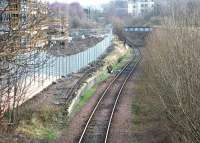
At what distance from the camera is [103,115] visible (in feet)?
82.2

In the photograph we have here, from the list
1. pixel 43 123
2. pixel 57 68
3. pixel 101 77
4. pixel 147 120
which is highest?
pixel 57 68

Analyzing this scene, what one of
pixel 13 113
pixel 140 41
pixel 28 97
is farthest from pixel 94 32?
pixel 13 113

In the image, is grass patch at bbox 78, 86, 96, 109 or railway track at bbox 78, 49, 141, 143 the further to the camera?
grass patch at bbox 78, 86, 96, 109

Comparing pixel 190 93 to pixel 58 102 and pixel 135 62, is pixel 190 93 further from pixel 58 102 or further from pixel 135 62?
pixel 135 62

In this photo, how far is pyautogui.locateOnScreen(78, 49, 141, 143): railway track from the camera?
20.5 m

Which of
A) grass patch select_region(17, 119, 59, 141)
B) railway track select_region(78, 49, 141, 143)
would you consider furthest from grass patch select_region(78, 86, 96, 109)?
grass patch select_region(17, 119, 59, 141)

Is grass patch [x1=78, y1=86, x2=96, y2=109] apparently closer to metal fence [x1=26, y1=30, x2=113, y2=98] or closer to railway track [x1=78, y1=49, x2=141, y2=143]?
railway track [x1=78, y1=49, x2=141, y2=143]

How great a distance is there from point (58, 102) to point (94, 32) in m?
63.0

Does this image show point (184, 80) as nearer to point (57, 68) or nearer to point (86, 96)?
point (86, 96)

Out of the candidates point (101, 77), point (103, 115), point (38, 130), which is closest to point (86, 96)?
point (103, 115)

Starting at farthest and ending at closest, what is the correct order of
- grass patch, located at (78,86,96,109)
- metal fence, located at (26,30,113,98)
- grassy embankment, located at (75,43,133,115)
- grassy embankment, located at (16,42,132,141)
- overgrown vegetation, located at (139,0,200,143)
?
metal fence, located at (26,30,113,98) → grassy embankment, located at (75,43,133,115) → grass patch, located at (78,86,96,109) → grassy embankment, located at (16,42,132,141) → overgrown vegetation, located at (139,0,200,143)

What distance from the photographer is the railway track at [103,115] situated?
805 inches

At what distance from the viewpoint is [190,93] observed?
12.7 meters

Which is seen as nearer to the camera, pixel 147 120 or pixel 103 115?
pixel 147 120
